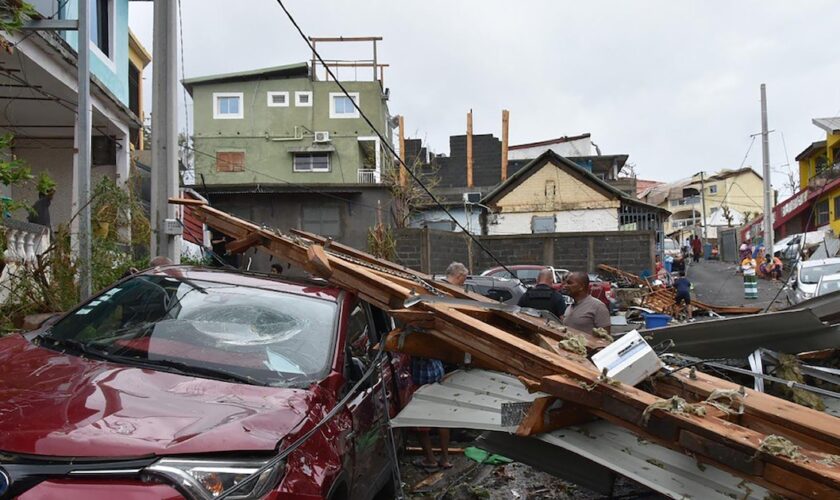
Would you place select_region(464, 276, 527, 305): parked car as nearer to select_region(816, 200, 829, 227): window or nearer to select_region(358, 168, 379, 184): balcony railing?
select_region(358, 168, 379, 184): balcony railing

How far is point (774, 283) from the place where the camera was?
2512cm

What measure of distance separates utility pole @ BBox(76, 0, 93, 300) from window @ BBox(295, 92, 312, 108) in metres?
31.5

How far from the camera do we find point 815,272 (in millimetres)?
15234

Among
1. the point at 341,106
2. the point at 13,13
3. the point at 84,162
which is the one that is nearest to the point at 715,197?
the point at 341,106

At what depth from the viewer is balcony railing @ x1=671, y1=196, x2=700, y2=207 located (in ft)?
211

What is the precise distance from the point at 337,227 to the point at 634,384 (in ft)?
81.1

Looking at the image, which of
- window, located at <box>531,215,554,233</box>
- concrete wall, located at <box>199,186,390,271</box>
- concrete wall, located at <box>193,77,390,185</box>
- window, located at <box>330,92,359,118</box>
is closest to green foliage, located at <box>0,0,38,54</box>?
concrete wall, located at <box>199,186,390,271</box>

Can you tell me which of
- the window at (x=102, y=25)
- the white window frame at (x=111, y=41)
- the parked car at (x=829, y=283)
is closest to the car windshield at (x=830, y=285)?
the parked car at (x=829, y=283)

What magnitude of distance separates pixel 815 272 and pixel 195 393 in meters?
16.4

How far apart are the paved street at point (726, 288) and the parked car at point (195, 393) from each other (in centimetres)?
1597

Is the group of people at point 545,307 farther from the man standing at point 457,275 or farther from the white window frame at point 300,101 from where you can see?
the white window frame at point 300,101

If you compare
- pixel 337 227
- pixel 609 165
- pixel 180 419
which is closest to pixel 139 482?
pixel 180 419

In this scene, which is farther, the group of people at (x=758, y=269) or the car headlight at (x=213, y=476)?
the group of people at (x=758, y=269)

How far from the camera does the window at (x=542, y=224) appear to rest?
30.2m
